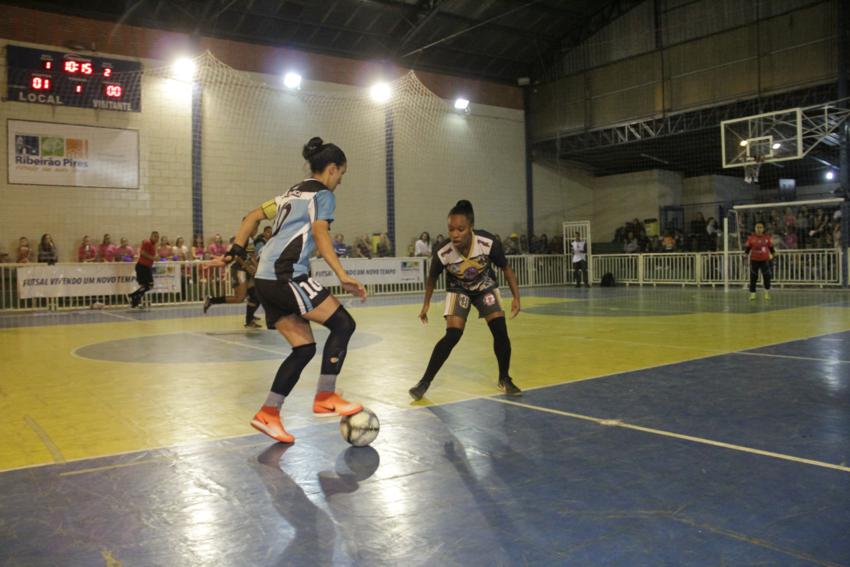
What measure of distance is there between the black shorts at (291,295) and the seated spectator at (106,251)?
55.6ft

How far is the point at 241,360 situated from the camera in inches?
316

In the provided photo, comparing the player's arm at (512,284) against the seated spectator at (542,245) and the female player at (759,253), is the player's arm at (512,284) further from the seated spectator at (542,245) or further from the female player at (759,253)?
the seated spectator at (542,245)

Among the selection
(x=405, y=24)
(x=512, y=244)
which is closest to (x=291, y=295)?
(x=405, y=24)

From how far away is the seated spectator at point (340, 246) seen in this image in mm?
22203

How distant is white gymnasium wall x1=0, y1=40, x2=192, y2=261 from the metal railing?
271 centimetres

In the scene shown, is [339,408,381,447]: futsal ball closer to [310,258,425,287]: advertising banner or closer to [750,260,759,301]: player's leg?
[750,260,759,301]: player's leg

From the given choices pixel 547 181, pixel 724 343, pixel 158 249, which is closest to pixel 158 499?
pixel 724 343

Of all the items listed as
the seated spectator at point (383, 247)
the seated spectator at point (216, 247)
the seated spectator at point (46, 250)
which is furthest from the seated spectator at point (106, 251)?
the seated spectator at point (383, 247)

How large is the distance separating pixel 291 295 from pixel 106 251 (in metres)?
17.2

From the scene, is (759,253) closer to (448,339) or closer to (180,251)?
(448,339)

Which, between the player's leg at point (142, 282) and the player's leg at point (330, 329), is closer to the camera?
the player's leg at point (330, 329)

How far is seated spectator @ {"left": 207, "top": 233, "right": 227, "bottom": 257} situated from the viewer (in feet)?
68.5

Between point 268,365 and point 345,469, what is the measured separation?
4.10 meters

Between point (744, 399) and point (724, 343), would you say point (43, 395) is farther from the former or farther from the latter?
point (724, 343)
